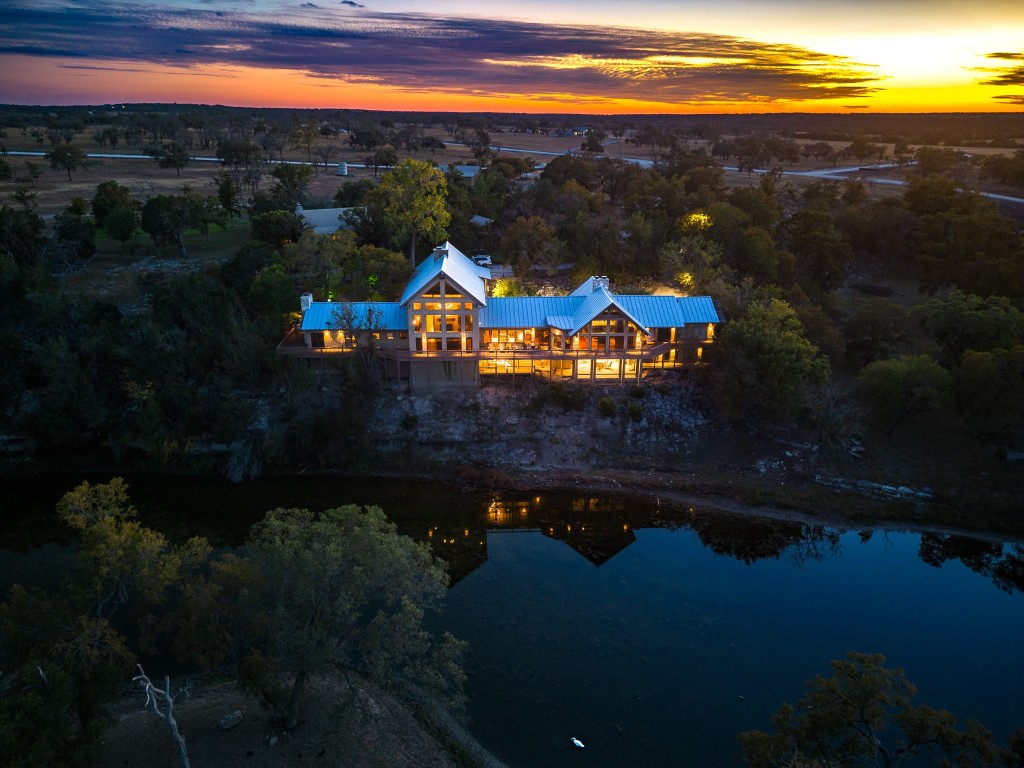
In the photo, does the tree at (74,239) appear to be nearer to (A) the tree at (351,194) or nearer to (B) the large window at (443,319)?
(A) the tree at (351,194)

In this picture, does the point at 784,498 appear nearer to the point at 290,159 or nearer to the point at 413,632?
the point at 413,632

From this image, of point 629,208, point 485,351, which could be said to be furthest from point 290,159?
point 485,351

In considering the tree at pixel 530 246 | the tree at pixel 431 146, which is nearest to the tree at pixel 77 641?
the tree at pixel 530 246

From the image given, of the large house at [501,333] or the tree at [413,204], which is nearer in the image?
the large house at [501,333]

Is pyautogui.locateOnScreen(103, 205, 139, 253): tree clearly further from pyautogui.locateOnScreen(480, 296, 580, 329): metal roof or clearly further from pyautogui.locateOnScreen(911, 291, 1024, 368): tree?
pyautogui.locateOnScreen(911, 291, 1024, 368): tree

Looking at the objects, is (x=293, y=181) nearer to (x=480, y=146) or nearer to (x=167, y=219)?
(x=167, y=219)

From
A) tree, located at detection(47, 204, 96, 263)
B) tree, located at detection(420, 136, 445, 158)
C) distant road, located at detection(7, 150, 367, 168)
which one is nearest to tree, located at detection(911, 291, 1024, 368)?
tree, located at detection(47, 204, 96, 263)

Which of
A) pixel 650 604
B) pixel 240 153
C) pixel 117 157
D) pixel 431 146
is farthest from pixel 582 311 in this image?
pixel 117 157
